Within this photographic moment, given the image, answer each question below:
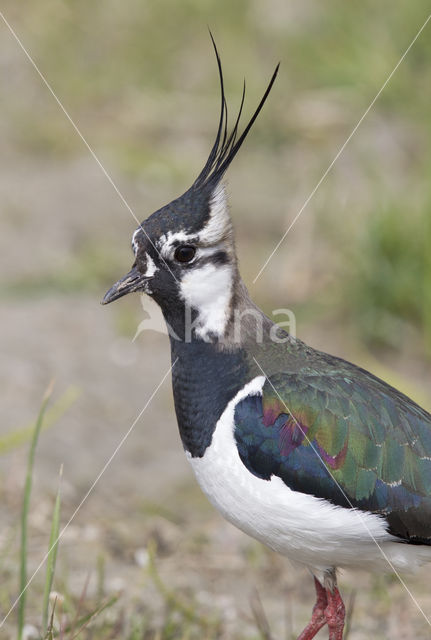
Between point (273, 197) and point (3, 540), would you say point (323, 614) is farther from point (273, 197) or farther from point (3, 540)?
point (273, 197)

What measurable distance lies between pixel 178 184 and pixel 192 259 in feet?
15.8

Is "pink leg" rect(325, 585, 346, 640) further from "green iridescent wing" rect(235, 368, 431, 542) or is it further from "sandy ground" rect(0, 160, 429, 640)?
"green iridescent wing" rect(235, 368, 431, 542)

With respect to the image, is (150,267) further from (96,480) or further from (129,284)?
(96,480)

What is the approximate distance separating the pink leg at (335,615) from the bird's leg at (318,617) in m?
0.05

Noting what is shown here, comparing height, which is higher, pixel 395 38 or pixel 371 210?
pixel 395 38

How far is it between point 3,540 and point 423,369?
3.11 meters

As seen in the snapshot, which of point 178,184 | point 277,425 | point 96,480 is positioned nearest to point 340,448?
point 277,425

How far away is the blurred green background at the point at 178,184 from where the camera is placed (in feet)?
19.6

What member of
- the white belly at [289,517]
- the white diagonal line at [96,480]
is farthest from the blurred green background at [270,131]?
the white belly at [289,517]

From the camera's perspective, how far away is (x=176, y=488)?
17.0 ft

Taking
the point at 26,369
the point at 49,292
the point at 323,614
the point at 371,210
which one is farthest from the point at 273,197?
the point at 323,614

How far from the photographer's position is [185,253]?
337cm

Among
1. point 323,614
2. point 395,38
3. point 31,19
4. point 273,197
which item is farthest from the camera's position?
point 31,19

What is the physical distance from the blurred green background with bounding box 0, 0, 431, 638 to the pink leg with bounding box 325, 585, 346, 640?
74 centimetres
